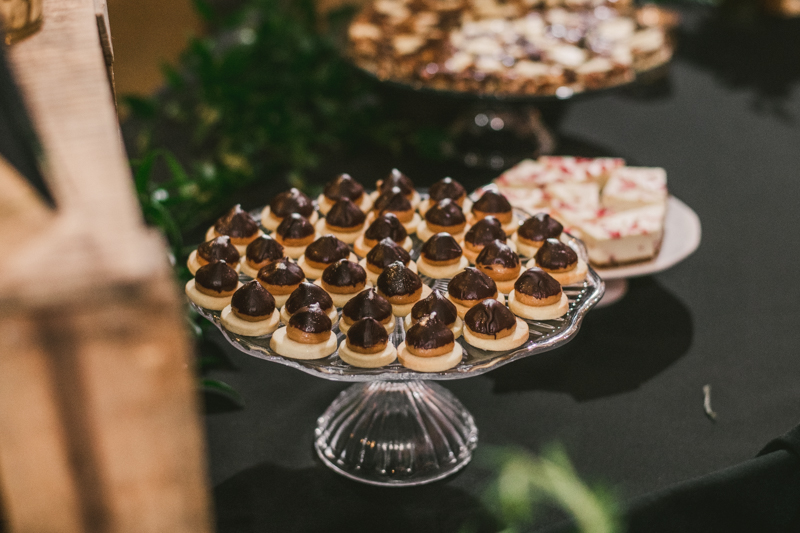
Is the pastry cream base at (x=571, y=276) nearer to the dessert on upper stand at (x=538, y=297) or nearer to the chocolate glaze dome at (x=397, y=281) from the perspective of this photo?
the dessert on upper stand at (x=538, y=297)

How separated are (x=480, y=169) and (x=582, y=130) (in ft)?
1.46

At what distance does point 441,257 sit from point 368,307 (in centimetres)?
18

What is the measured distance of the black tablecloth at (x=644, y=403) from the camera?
3.76ft

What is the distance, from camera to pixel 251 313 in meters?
1.07

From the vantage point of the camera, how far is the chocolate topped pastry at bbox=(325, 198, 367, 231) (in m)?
1.28

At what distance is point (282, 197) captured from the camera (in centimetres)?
134

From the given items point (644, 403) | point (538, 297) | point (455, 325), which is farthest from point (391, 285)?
point (644, 403)

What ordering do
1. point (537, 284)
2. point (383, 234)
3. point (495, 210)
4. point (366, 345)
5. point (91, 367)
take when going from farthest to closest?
point (495, 210), point (383, 234), point (537, 284), point (366, 345), point (91, 367)

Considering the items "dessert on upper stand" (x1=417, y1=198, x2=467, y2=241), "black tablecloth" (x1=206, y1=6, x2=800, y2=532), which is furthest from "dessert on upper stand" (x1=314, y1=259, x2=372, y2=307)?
"black tablecloth" (x1=206, y1=6, x2=800, y2=532)

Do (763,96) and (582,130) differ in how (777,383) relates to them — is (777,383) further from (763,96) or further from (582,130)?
(763,96)

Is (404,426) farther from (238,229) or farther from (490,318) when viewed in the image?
(238,229)

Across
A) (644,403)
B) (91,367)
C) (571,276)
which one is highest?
(91,367)

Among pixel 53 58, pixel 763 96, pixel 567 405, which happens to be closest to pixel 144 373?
pixel 53 58

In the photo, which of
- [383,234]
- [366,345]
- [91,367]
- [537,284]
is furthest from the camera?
[383,234]
